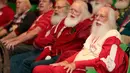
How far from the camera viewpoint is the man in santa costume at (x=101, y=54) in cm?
253

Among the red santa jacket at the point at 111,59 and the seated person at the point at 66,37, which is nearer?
the red santa jacket at the point at 111,59

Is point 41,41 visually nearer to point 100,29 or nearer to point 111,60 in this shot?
point 100,29

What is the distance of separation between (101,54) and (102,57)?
40 mm

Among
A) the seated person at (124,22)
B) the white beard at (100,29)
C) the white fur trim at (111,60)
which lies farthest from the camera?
the seated person at (124,22)

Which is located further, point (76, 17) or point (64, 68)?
point (76, 17)

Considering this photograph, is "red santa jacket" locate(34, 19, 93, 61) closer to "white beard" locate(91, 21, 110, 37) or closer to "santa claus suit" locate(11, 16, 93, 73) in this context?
"santa claus suit" locate(11, 16, 93, 73)

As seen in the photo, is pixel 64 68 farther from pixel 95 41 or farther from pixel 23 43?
pixel 23 43

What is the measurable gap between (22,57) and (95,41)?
92cm

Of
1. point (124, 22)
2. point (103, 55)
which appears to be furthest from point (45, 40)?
point (103, 55)

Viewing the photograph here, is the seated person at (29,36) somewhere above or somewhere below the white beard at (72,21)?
below

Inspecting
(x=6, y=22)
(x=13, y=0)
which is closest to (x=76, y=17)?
(x=6, y=22)

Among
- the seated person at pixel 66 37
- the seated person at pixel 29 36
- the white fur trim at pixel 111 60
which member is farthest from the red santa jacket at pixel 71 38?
the white fur trim at pixel 111 60

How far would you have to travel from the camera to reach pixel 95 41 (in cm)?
283

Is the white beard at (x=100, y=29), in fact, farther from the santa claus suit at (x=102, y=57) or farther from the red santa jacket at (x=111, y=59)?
the red santa jacket at (x=111, y=59)
